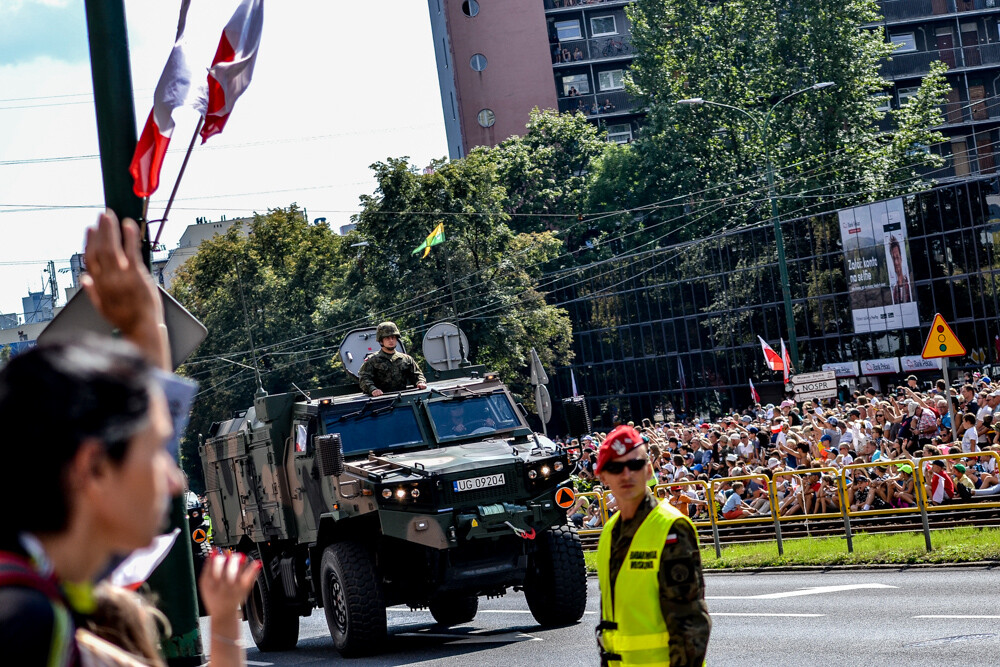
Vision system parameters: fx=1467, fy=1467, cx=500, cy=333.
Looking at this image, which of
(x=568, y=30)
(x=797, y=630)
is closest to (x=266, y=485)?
(x=797, y=630)

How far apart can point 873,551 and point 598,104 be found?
6987cm

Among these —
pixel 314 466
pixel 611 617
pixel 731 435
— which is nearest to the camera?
pixel 611 617

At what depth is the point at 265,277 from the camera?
204ft

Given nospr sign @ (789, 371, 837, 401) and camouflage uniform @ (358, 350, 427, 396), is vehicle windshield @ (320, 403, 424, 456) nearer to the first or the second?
camouflage uniform @ (358, 350, 427, 396)

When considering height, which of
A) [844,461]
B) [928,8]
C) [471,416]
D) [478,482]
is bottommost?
[844,461]

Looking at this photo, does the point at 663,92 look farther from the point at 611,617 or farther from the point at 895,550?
the point at 611,617

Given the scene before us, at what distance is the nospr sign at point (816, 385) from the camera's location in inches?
1233

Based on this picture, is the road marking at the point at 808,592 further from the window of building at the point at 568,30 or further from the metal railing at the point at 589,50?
the window of building at the point at 568,30

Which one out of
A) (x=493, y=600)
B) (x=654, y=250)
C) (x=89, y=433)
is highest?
(x=654, y=250)

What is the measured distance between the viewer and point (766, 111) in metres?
62.7

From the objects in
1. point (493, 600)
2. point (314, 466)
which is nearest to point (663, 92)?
point (493, 600)

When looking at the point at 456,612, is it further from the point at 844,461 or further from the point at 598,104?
the point at 598,104

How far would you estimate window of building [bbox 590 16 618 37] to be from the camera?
86.2 metres

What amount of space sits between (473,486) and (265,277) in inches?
1951
